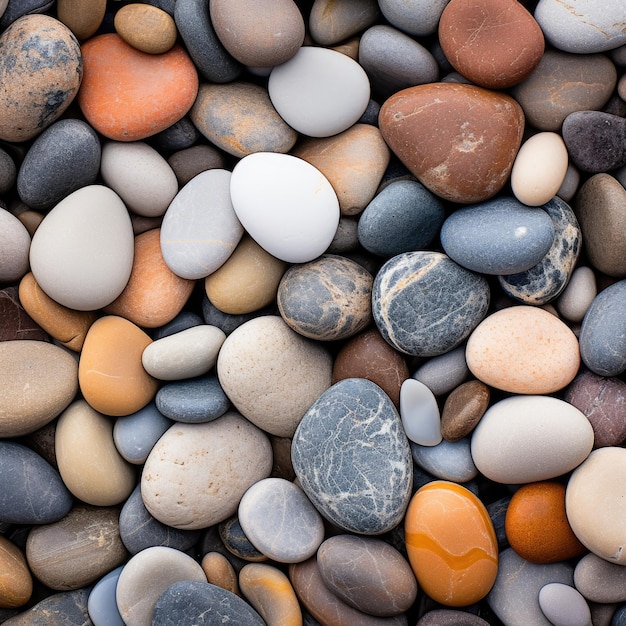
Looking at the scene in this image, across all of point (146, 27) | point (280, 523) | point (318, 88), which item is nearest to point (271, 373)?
point (280, 523)

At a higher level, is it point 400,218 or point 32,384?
point 400,218

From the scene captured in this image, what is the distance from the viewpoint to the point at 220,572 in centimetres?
109

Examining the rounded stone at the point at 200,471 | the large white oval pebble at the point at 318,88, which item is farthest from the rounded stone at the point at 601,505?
the large white oval pebble at the point at 318,88

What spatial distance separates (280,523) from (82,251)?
1.79 ft

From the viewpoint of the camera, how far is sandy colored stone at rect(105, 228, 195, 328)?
3.65ft

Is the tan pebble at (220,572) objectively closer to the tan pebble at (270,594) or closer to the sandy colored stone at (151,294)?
the tan pebble at (270,594)

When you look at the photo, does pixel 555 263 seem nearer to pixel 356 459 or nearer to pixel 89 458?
pixel 356 459

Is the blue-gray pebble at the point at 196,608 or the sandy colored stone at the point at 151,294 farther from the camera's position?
the sandy colored stone at the point at 151,294

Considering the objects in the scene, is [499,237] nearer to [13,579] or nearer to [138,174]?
[138,174]

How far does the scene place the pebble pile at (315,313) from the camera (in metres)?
1.01

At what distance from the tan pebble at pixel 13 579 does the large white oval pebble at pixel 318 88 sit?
0.85 m

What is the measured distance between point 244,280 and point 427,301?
0.30m

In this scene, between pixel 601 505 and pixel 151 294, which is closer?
pixel 601 505

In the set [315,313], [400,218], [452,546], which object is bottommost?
[452,546]
